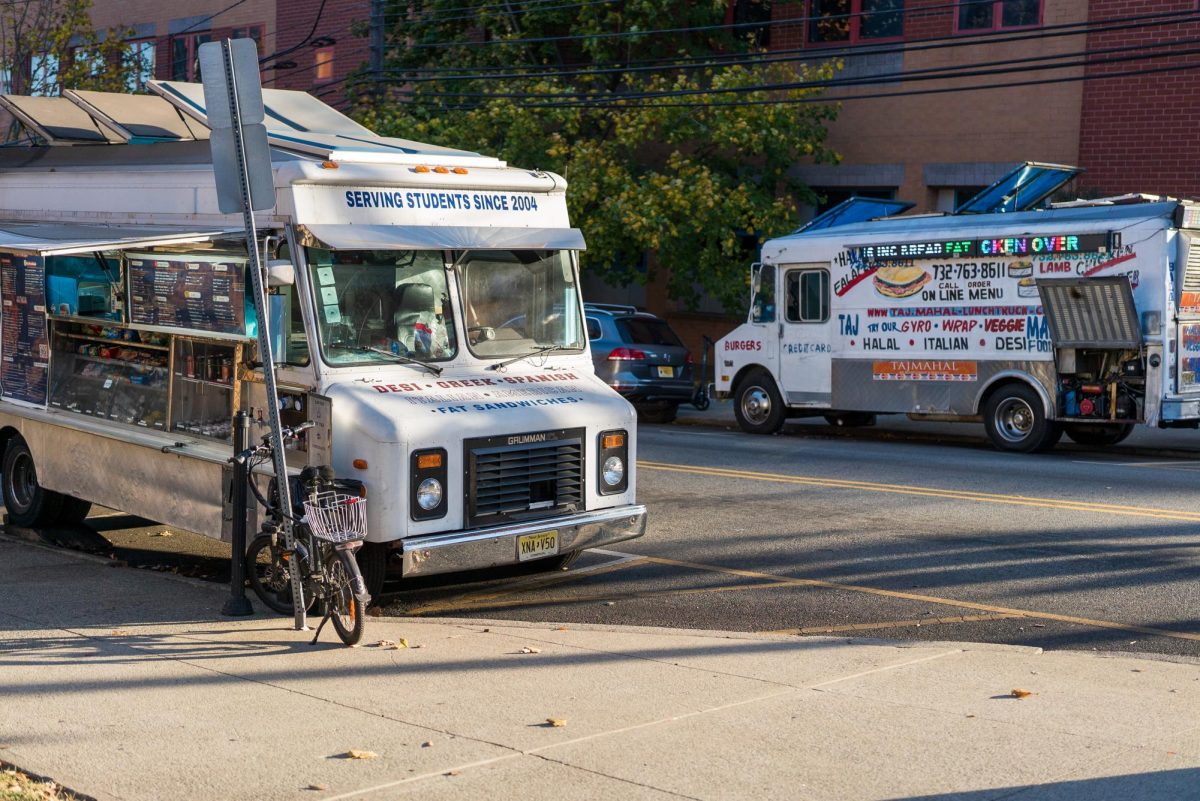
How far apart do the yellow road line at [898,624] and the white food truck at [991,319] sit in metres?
8.98

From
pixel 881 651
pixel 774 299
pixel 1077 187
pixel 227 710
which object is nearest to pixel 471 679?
pixel 227 710

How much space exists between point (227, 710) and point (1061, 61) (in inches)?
846

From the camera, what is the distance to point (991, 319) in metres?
18.4

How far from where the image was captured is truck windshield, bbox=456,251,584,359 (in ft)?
31.5

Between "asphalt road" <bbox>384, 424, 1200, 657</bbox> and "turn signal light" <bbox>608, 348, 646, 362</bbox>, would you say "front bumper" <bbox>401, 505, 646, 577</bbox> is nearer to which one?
"asphalt road" <bbox>384, 424, 1200, 657</bbox>

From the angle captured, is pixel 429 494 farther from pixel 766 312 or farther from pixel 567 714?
pixel 766 312

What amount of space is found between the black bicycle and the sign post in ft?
0.73

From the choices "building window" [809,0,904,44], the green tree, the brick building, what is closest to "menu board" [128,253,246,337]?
the brick building

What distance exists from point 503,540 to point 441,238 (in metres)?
1.96

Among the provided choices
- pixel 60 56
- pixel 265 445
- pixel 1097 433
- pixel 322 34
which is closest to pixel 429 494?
pixel 265 445

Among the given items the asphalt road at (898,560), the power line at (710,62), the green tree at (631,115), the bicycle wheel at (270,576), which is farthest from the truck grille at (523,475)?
the power line at (710,62)

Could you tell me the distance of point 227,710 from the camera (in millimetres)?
6434

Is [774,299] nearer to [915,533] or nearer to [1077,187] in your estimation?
[1077,187]

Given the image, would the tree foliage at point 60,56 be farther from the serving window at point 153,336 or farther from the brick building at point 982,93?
the serving window at point 153,336
